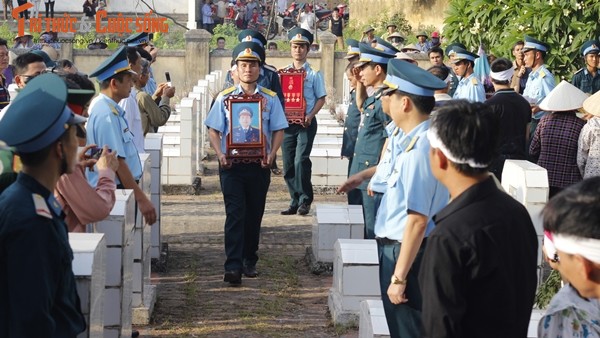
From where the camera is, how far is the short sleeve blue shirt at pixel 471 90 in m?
13.0

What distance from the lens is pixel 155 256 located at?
1037cm

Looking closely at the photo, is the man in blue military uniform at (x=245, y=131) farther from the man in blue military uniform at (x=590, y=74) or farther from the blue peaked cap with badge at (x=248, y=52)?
the man in blue military uniform at (x=590, y=74)

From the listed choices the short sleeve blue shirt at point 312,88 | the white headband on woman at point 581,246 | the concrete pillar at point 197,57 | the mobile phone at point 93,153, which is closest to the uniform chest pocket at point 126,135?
the mobile phone at point 93,153

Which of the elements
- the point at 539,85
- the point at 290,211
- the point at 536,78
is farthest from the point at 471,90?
the point at 290,211

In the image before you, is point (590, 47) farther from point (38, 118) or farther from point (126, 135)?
point (38, 118)

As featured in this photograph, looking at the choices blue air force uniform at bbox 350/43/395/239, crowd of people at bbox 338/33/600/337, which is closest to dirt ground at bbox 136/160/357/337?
blue air force uniform at bbox 350/43/395/239

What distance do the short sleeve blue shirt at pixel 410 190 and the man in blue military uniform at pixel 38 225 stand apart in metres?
1.78

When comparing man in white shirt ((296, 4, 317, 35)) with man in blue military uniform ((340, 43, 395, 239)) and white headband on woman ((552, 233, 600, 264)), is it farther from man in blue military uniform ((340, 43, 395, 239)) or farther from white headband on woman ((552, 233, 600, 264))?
white headband on woman ((552, 233, 600, 264))

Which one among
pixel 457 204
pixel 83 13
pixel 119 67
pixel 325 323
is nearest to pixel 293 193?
pixel 325 323

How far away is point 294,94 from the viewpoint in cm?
1352

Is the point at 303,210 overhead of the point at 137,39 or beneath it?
beneath

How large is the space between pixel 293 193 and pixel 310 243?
1860 mm

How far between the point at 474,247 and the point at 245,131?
5594mm

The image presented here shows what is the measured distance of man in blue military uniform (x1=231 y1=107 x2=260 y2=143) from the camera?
31.9 ft
